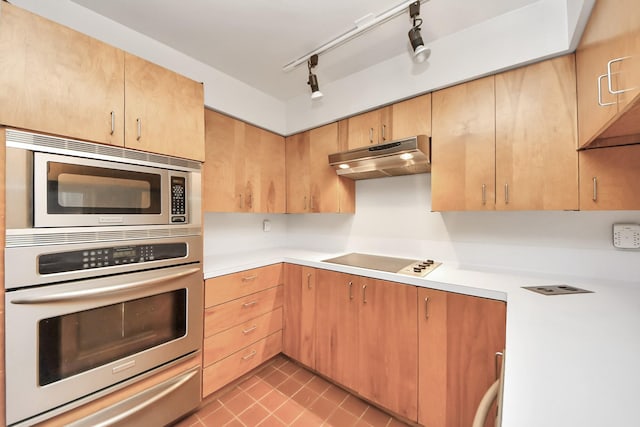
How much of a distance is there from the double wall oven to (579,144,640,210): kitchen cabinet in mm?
2139

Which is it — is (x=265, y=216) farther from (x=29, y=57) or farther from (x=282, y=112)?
(x=29, y=57)

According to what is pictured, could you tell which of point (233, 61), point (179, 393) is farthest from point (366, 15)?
point (179, 393)

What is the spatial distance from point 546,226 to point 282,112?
234 cm

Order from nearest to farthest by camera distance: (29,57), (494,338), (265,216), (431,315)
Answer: (29,57) → (494,338) → (431,315) → (265,216)

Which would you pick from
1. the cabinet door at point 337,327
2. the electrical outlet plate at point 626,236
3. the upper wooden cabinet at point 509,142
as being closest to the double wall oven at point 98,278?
the cabinet door at point 337,327

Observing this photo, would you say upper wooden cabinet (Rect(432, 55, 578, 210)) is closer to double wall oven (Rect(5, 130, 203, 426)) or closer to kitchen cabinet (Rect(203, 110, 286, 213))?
kitchen cabinet (Rect(203, 110, 286, 213))

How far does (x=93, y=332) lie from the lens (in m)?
1.14

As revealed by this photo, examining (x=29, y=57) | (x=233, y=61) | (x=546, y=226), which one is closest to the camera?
(x=29, y=57)

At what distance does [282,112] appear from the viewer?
2463 mm

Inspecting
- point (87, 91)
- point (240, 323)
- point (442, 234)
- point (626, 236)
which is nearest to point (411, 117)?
point (442, 234)

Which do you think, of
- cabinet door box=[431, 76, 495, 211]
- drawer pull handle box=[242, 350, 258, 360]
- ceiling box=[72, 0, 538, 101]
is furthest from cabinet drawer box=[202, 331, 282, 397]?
ceiling box=[72, 0, 538, 101]

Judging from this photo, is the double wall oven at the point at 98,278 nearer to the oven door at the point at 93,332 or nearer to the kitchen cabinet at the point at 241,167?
the oven door at the point at 93,332

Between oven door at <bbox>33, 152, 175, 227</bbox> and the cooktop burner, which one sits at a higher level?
oven door at <bbox>33, 152, 175, 227</bbox>

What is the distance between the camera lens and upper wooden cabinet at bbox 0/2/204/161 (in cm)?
96
